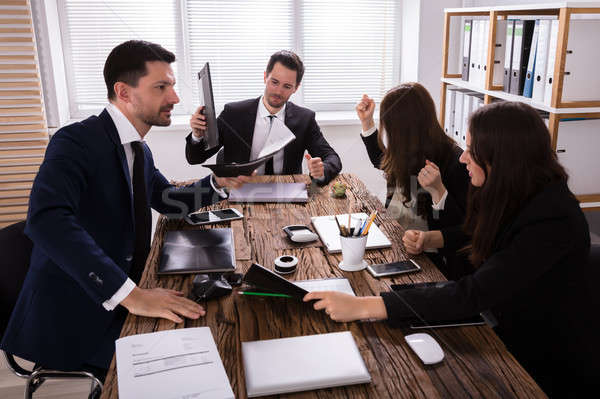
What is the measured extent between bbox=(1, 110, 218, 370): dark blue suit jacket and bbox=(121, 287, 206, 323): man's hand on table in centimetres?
6

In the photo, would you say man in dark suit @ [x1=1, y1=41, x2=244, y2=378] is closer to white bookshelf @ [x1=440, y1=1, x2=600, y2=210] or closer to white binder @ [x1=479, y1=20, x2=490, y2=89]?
white bookshelf @ [x1=440, y1=1, x2=600, y2=210]

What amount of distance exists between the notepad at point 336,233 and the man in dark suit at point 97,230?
0.50 metres

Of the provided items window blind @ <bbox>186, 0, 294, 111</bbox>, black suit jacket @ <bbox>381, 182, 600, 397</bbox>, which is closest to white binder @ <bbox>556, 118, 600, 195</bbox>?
black suit jacket @ <bbox>381, 182, 600, 397</bbox>

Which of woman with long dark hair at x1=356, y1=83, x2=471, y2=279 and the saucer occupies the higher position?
woman with long dark hair at x1=356, y1=83, x2=471, y2=279

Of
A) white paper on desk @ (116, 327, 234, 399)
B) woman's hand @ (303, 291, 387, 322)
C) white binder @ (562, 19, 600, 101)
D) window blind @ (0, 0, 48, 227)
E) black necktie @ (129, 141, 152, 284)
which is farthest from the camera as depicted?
window blind @ (0, 0, 48, 227)

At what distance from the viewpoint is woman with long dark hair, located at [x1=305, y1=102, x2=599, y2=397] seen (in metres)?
1.15

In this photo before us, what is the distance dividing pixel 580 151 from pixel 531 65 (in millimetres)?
424

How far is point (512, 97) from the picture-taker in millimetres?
2348

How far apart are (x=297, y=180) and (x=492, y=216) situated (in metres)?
1.23

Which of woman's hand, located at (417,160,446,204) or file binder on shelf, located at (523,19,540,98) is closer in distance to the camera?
woman's hand, located at (417,160,446,204)

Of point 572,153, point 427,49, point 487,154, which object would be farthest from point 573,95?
point 427,49

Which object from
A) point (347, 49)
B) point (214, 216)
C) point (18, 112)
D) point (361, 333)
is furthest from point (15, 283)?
point (347, 49)

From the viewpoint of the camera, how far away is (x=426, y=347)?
1.02 metres

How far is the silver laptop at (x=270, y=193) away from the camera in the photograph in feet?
6.81
